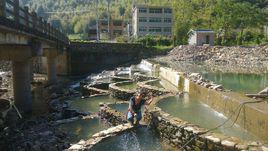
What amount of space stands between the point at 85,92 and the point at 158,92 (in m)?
9.69

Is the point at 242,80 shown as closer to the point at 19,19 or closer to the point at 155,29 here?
the point at 19,19

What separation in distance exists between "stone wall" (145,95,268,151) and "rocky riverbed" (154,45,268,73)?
38084 mm

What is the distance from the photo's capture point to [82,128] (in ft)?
64.3

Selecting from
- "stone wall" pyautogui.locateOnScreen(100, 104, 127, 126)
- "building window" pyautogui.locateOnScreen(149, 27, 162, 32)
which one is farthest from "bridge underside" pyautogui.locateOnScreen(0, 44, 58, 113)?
"building window" pyautogui.locateOnScreen(149, 27, 162, 32)

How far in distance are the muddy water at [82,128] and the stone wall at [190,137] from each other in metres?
3.19

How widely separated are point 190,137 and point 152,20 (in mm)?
80486

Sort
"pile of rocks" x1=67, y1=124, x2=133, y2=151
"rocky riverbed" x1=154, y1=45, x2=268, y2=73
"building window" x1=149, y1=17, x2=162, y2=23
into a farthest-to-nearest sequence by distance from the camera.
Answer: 1. "building window" x1=149, y1=17, x2=162, y2=23
2. "rocky riverbed" x1=154, y1=45, x2=268, y2=73
3. "pile of rocks" x1=67, y1=124, x2=133, y2=151

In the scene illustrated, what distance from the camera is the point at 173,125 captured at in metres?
14.8

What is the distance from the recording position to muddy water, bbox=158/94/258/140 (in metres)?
15.3

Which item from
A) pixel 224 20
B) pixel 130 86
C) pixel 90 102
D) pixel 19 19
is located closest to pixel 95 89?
pixel 130 86

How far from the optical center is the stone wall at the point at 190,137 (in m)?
11.5

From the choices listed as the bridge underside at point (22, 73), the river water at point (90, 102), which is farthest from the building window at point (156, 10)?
→ the bridge underside at point (22, 73)

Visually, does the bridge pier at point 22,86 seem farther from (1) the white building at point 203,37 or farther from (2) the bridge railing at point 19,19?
(1) the white building at point 203,37

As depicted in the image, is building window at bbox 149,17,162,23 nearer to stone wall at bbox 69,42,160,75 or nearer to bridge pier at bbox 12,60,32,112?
stone wall at bbox 69,42,160,75
